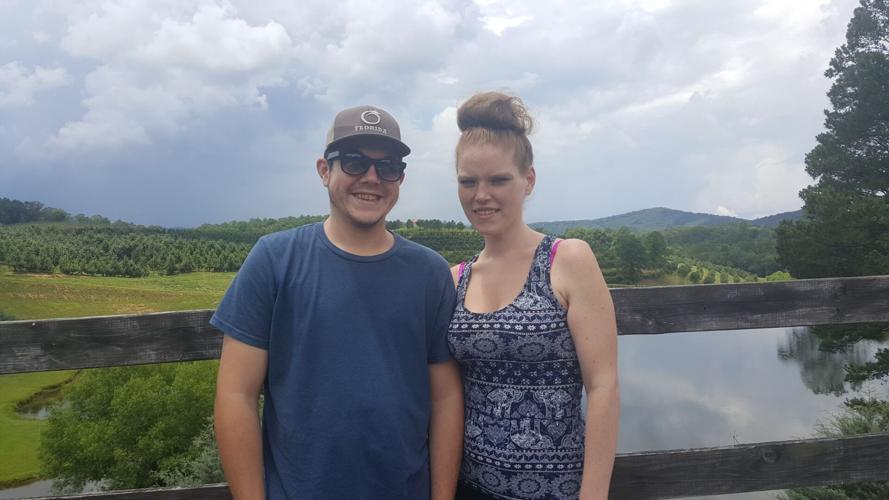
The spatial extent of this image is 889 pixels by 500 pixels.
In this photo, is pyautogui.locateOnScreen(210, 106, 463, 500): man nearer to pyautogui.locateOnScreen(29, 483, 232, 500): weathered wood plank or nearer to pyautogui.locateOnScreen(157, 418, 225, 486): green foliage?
pyautogui.locateOnScreen(29, 483, 232, 500): weathered wood plank

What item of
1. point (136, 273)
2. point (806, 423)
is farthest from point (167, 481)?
point (806, 423)

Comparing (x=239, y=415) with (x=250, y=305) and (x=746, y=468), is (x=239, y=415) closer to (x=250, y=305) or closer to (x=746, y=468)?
(x=250, y=305)

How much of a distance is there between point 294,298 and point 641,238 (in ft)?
150

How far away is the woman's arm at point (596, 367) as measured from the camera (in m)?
1.79

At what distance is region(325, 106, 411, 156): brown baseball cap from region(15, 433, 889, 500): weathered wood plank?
1.62 m

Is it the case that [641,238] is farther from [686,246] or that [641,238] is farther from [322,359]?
[322,359]

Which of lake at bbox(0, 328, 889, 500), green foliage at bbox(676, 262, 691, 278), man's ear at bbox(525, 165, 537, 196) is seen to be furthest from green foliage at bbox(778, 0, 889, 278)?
man's ear at bbox(525, 165, 537, 196)

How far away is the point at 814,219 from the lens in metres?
23.6

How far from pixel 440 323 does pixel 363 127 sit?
68cm

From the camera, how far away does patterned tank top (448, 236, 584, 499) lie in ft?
5.98

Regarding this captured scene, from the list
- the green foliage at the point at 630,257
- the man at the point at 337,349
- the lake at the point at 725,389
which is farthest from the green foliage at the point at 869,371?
the man at the point at 337,349

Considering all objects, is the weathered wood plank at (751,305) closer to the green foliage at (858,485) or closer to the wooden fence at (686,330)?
the wooden fence at (686,330)

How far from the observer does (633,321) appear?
2492 millimetres

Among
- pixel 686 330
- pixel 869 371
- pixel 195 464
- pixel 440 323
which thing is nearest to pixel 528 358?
pixel 440 323
